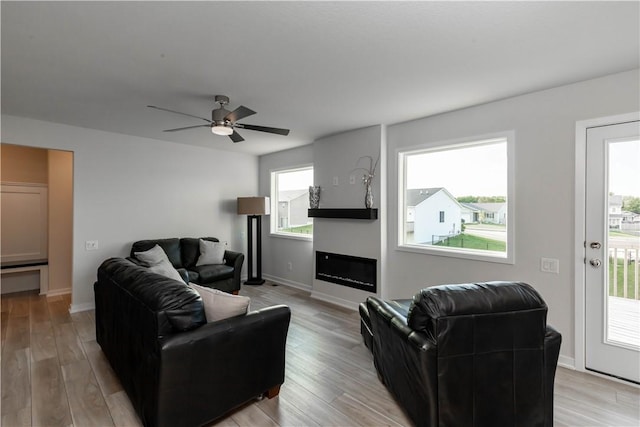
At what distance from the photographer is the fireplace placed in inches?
158

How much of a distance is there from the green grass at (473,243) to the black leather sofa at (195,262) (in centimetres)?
304

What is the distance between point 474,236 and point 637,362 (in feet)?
5.13

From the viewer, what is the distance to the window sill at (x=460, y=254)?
118 inches

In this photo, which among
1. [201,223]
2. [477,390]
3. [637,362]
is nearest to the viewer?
[477,390]

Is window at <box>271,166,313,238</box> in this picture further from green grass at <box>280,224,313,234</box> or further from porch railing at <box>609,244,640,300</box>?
porch railing at <box>609,244,640,300</box>

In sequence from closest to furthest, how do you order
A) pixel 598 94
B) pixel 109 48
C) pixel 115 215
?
1. pixel 109 48
2. pixel 598 94
3. pixel 115 215

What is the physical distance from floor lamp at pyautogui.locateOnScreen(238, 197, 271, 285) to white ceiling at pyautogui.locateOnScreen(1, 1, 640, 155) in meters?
2.18

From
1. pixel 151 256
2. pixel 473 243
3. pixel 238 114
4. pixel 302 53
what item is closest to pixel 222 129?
pixel 238 114

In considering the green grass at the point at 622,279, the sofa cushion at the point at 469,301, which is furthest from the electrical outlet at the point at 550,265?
the sofa cushion at the point at 469,301

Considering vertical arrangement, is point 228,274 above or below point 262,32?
below

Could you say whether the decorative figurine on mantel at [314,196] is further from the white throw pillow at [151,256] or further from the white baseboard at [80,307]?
the white baseboard at [80,307]

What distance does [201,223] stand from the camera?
525 cm

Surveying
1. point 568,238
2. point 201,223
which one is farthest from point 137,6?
point 201,223

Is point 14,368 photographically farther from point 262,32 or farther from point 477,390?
point 477,390
